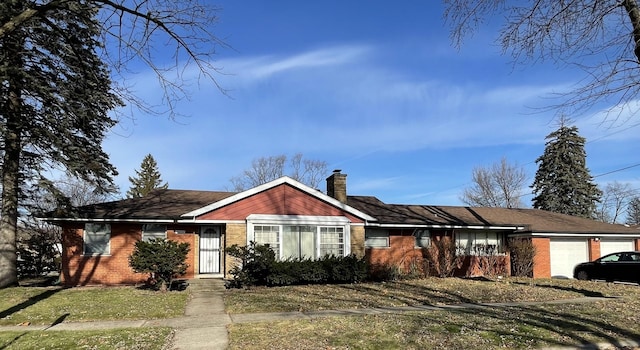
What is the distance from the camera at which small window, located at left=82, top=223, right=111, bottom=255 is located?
740 inches

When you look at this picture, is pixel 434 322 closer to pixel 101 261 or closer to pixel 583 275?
pixel 101 261

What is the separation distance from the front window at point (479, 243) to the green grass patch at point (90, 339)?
1771 centimetres

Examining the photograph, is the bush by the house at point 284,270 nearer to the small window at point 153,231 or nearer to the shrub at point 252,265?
the shrub at point 252,265

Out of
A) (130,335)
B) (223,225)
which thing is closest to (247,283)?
(223,225)

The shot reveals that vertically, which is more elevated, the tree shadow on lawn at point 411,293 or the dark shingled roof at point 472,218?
the dark shingled roof at point 472,218

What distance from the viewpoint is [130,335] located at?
8570mm

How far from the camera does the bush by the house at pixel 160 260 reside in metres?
15.3

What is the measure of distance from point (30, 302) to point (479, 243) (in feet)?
64.5

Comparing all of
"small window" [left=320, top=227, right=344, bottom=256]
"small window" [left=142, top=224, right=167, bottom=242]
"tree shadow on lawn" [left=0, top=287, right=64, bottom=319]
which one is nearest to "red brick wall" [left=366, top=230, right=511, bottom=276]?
"small window" [left=320, top=227, right=344, bottom=256]

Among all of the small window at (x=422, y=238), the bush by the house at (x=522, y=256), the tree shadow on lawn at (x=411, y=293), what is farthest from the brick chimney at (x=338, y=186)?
the bush by the house at (x=522, y=256)

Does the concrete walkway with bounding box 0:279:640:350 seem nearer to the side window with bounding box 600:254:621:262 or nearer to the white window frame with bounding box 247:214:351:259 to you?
the white window frame with bounding box 247:214:351:259

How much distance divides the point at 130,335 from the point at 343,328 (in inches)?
154

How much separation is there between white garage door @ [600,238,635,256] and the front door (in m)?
20.6

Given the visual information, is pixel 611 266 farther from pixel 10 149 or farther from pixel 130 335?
pixel 10 149
